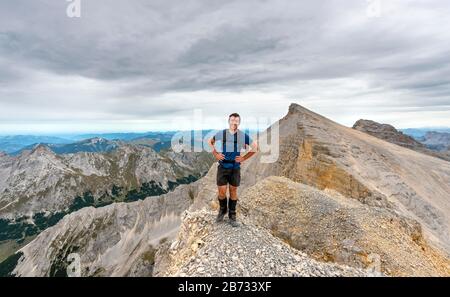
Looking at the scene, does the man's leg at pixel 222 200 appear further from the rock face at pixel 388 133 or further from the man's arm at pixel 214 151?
the rock face at pixel 388 133

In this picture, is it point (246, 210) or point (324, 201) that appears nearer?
point (246, 210)

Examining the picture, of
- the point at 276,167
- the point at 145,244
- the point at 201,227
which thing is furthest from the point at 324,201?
the point at 145,244

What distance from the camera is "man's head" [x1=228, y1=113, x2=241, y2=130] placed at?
13.6 m

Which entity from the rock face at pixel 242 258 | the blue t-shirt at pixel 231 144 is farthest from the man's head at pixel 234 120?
the rock face at pixel 242 258

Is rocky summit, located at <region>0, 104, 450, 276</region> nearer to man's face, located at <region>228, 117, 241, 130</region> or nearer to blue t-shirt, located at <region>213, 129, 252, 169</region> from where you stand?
blue t-shirt, located at <region>213, 129, 252, 169</region>

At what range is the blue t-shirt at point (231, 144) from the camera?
46.0 feet

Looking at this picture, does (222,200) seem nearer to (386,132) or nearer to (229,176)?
(229,176)

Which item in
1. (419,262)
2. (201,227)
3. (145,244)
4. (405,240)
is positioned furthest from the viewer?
(145,244)

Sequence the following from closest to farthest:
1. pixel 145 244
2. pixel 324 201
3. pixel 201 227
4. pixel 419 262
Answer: pixel 201 227
pixel 419 262
pixel 324 201
pixel 145 244

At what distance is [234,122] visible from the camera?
44.8ft

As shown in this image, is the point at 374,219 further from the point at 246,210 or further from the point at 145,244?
the point at 145,244

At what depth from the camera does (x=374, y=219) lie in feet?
75.7
